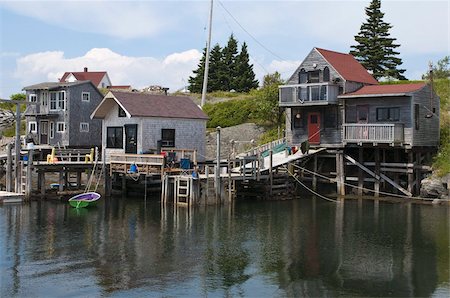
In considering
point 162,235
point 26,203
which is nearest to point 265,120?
point 26,203

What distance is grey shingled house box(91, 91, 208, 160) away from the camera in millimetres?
42094

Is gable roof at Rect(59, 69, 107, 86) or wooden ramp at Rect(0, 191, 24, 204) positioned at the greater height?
gable roof at Rect(59, 69, 107, 86)

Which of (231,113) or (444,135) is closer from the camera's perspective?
(444,135)

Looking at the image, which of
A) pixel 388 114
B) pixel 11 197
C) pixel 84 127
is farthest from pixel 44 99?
pixel 388 114

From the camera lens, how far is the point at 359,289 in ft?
62.2

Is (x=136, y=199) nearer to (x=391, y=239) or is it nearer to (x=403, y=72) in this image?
(x=391, y=239)

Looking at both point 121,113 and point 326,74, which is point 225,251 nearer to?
point 121,113

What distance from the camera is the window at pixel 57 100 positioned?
176 ft

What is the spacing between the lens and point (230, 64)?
81188 millimetres


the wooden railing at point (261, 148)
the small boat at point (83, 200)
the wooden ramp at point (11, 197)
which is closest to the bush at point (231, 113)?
the wooden railing at point (261, 148)

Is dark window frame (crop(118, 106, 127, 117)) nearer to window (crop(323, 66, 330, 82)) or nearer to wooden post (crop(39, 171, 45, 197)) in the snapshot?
wooden post (crop(39, 171, 45, 197))

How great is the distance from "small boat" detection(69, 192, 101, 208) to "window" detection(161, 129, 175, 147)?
309 inches

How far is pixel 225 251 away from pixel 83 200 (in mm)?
15017

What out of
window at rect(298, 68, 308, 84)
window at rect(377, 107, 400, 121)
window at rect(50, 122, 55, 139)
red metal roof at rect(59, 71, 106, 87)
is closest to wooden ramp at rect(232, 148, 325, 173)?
window at rect(377, 107, 400, 121)
